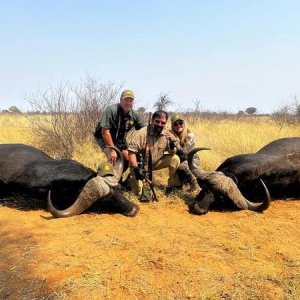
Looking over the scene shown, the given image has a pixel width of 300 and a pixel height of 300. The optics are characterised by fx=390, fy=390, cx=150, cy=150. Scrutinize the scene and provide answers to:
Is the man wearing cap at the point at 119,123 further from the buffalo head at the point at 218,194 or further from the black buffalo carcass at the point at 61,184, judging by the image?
the buffalo head at the point at 218,194

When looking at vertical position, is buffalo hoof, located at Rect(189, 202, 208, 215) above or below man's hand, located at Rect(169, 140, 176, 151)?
below

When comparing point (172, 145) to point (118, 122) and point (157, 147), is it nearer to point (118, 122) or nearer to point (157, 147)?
point (157, 147)

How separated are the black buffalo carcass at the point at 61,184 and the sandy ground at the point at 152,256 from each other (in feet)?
0.58

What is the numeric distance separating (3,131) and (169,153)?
757 cm

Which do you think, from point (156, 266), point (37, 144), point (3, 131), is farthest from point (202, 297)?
point (3, 131)

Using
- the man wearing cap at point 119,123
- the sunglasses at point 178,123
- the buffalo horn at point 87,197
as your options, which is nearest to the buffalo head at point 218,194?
the buffalo horn at point 87,197

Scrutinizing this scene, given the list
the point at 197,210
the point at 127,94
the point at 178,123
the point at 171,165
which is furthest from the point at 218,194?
the point at 127,94

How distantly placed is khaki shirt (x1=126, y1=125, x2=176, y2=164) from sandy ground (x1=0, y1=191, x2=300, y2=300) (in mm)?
1270

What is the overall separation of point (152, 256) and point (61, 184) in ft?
7.04

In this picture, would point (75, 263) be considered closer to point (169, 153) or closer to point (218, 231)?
point (218, 231)

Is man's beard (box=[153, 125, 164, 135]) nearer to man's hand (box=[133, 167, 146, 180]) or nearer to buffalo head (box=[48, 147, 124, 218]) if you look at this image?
man's hand (box=[133, 167, 146, 180])

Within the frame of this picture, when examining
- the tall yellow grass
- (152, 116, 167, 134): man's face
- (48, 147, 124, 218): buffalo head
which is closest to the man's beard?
(152, 116, 167, 134): man's face

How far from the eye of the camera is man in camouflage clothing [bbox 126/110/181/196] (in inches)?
236

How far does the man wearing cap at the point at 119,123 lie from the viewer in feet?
20.7
